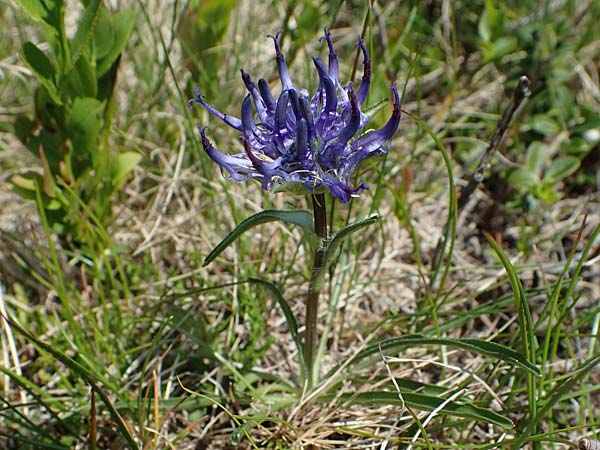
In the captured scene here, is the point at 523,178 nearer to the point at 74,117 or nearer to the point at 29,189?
the point at 74,117

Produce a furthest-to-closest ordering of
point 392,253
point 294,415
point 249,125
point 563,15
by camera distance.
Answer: point 563,15 → point 392,253 → point 294,415 → point 249,125

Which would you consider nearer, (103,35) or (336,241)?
(336,241)

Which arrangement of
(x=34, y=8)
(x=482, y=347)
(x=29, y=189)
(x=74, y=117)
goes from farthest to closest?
1. (x=29, y=189)
2. (x=74, y=117)
3. (x=34, y=8)
4. (x=482, y=347)

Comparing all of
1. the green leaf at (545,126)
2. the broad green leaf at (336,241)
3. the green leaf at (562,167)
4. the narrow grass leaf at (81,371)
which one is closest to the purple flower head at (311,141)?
the broad green leaf at (336,241)

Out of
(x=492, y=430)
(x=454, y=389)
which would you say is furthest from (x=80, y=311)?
(x=492, y=430)

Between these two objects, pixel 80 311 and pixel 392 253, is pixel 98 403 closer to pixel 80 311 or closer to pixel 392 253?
pixel 80 311

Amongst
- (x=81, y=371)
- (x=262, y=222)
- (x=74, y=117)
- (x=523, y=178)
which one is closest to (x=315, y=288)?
(x=262, y=222)

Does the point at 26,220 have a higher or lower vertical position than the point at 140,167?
lower
